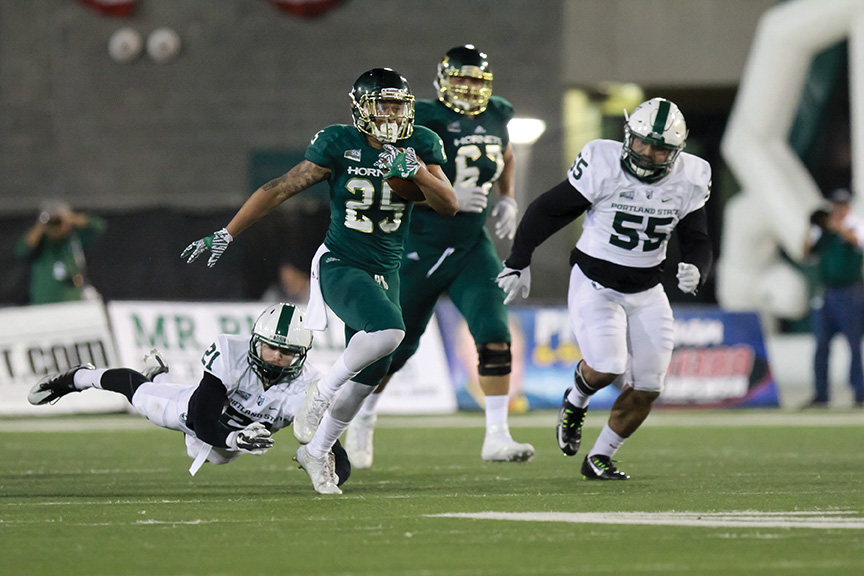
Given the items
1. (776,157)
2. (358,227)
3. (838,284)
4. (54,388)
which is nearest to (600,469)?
A: (358,227)

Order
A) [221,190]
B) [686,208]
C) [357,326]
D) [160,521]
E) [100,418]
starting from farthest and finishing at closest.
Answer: [221,190] → [100,418] → [686,208] → [357,326] → [160,521]

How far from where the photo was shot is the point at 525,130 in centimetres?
1691

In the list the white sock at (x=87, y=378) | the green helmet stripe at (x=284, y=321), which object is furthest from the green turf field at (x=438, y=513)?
the green helmet stripe at (x=284, y=321)

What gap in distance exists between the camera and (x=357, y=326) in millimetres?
5785

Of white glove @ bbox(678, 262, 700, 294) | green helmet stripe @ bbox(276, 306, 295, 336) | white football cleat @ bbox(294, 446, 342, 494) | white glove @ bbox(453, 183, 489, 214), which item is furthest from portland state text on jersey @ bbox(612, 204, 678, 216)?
white football cleat @ bbox(294, 446, 342, 494)

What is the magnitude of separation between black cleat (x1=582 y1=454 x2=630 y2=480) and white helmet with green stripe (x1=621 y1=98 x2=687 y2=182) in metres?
1.35

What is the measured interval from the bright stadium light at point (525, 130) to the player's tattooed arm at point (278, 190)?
34.7ft

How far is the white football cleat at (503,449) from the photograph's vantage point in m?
6.93

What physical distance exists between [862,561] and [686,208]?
2633 mm

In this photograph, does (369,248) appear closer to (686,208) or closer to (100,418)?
(686,208)

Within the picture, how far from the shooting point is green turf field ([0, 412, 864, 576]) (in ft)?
12.9

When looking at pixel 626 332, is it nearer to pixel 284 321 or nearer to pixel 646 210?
pixel 646 210

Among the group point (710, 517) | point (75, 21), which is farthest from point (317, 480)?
point (75, 21)

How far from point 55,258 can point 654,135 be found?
8120mm
